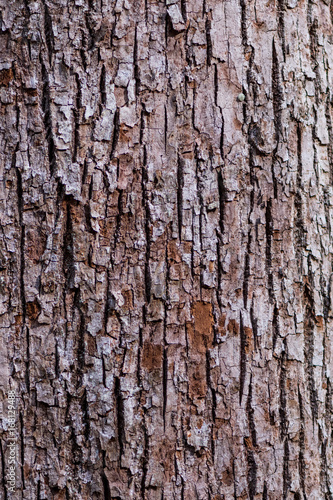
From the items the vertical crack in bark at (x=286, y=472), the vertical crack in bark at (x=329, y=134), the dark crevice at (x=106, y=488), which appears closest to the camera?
the dark crevice at (x=106, y=488)

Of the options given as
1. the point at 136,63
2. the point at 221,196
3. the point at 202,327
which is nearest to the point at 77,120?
the point at 136,63

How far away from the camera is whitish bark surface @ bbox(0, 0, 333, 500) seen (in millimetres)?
1306

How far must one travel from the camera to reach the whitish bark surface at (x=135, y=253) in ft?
4.28

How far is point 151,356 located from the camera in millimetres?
1327

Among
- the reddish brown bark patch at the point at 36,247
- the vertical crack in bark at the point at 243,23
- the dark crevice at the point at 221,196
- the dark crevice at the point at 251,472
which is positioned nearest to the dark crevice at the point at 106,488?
the dark crevice at the point at 251,472

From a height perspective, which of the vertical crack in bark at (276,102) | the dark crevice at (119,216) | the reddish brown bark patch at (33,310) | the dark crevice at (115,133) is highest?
the vertical crack in bark at (276,102)

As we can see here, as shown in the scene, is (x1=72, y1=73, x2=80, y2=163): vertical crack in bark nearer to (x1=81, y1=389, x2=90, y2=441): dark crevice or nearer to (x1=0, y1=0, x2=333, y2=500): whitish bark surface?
(x1=0, y1=0, x2=333, y2=500): whitish bark surface

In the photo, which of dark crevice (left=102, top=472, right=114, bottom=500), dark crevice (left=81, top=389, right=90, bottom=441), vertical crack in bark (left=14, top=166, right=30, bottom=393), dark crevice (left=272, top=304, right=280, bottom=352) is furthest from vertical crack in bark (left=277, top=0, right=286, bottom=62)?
dark crevice (left=102, top=472, right=114, bottom=500)

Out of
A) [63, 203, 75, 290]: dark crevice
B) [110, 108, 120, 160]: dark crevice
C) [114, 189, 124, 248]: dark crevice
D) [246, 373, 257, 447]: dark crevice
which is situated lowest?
[246, 373, 257, 447]: dark crevice

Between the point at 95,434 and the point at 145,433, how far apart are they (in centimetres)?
13

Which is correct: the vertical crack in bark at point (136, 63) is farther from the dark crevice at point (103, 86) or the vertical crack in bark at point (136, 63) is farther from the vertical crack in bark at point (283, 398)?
the vertical crack in bark at point (283, 398)

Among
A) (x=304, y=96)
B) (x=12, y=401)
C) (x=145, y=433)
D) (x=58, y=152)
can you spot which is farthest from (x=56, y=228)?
(x=304, y=96)

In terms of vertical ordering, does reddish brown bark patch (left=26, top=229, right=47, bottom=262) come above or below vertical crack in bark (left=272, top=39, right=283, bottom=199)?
below

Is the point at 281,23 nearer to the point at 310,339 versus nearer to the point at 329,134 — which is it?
the point at 329,134
